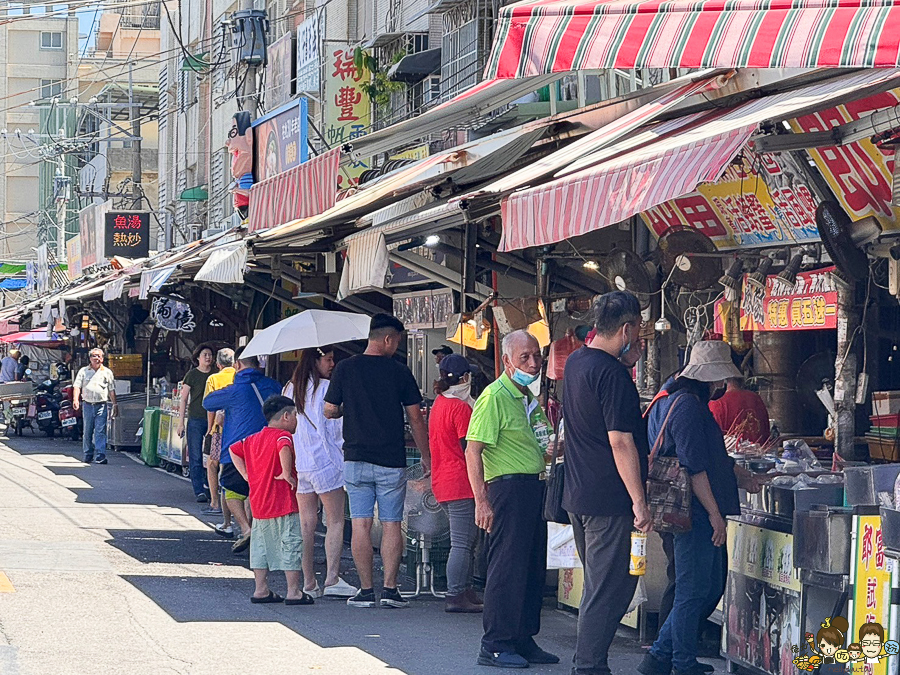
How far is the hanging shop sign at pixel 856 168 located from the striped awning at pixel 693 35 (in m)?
1.53

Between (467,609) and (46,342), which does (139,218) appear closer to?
(46,342)

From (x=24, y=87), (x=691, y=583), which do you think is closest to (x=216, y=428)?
(x=691, y=583)

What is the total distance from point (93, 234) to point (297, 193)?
25.7 metres

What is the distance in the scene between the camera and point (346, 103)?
65.7 feet

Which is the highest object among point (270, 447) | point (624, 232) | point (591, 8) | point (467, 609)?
point (591, 8)

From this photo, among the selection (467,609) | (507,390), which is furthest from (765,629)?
(467,609)

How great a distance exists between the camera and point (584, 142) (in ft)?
30.7

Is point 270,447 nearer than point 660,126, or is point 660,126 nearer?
point 660,126

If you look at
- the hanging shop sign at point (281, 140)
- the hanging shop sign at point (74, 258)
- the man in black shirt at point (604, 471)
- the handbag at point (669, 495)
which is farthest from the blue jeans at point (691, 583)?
the hanging shop sign at point (74, 258)

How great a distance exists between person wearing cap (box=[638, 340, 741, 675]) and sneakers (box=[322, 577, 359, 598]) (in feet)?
9.98

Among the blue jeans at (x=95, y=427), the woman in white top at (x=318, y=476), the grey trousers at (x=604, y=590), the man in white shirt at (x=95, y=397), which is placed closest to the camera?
the grey trousers at (x=604, y=590)

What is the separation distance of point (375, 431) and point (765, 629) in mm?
3185

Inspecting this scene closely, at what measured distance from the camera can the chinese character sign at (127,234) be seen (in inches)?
1358

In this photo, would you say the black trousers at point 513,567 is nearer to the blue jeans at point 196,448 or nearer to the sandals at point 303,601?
the sandals at point 303,601
